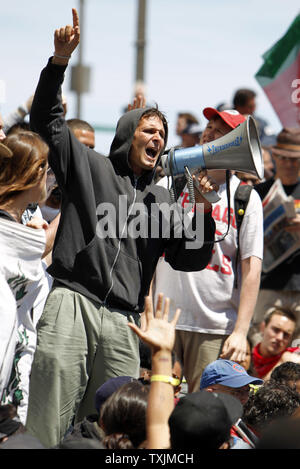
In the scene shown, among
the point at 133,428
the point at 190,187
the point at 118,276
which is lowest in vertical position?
the point at 133,428

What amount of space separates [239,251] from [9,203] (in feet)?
5.87

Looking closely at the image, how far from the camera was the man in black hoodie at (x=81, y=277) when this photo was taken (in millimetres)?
3566

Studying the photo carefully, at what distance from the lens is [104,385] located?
3529mm

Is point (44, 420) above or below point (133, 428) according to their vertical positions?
below

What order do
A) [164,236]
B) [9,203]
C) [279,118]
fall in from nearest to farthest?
1. [9,203]
2. [164,236]
3. [279,118]

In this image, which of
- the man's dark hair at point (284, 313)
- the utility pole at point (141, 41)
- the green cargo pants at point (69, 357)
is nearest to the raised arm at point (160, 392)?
the green cargo pants at point (69, 357)

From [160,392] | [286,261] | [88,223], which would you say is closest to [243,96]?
[286,261]

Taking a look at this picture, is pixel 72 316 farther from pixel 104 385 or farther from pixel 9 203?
pixel 9 203

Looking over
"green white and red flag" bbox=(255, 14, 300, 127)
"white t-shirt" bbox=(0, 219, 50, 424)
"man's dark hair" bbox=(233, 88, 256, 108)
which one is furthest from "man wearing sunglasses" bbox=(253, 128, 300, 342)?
"white t-shirt" bbox=(0, 219, 50, 424)

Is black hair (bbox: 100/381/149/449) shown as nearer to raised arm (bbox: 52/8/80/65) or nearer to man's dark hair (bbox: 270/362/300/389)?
raised arm (bbox: 52/8/80/65)

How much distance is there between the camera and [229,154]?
12.9ft

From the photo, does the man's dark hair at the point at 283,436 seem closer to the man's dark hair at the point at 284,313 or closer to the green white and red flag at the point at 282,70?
the man's dark hair at the point at 284,313

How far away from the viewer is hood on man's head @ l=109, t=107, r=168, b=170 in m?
3.88
